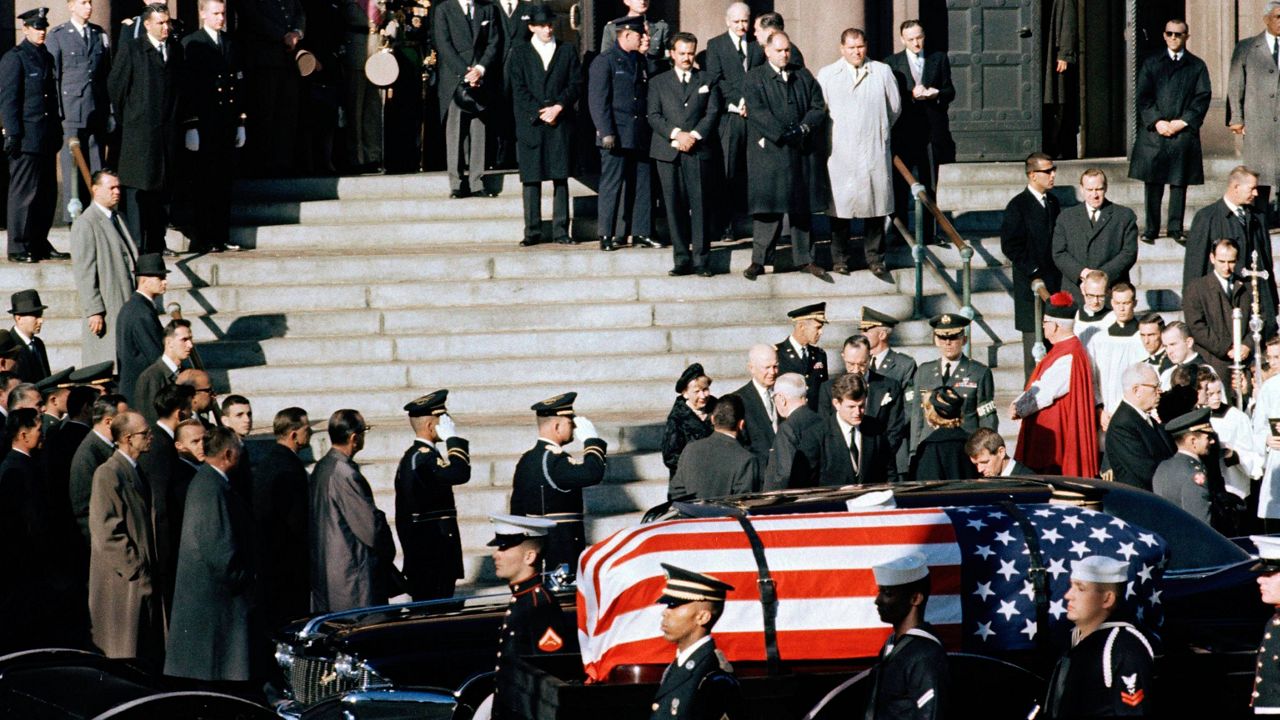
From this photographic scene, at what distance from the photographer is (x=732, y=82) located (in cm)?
1836

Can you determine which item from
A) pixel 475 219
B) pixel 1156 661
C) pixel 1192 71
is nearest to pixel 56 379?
pixel 475 219

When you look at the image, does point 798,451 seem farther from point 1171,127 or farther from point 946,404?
point 1171,127

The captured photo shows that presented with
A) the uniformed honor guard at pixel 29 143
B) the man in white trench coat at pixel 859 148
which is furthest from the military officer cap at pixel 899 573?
the uniformed honor guard at pixel 29 143

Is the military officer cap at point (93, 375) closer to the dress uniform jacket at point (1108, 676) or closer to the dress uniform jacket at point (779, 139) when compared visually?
the dress uniform jacket at point (779, 139)

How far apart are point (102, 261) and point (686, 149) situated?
4.95 m

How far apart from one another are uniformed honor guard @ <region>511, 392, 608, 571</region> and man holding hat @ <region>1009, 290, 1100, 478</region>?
3.32 metres

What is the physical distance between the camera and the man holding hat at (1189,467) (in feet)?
42.2

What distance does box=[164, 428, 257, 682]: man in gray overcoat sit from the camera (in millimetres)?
11391

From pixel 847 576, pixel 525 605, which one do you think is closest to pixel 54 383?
pixel 525 605

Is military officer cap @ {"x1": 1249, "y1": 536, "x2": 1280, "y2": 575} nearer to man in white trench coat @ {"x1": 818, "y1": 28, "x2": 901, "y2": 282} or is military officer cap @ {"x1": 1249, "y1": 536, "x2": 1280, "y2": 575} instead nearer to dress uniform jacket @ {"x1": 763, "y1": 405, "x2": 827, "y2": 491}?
dress uniform jacket @ {"x1": 763, "y1": 405, "x2": 827, "y2": 491}

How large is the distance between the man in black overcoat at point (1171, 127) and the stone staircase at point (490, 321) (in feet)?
1.78

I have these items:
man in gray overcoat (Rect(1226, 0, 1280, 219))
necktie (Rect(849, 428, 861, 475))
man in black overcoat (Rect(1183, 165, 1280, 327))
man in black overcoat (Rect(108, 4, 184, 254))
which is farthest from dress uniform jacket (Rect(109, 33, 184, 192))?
man in gray overcoat (Rect(1226, 0, 1280, 219))

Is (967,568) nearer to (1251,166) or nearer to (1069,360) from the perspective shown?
(1069,360)

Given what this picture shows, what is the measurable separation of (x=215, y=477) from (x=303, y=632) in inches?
43.2
